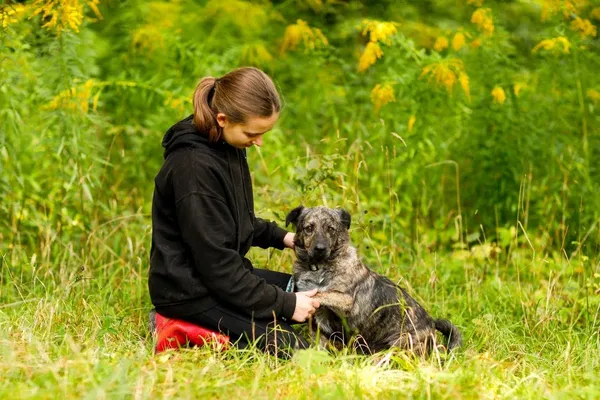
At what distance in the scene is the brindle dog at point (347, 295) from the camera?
4738 mm

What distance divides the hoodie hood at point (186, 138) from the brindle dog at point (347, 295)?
2.52 ft

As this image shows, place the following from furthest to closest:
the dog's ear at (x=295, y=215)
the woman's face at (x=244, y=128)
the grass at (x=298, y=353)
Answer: the dog's ear at (x=295, y=215) → the woman's face at (x=244, y=128) → the grass at (x=298, y=353)

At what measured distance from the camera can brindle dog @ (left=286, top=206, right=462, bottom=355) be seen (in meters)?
4.74

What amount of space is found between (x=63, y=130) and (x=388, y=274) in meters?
2.71

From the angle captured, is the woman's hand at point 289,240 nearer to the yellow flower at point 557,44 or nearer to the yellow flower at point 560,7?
the yellow flower at point 557,44

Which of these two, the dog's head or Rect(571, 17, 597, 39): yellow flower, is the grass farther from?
Rect(571, 17, 597, 39): yellow flower

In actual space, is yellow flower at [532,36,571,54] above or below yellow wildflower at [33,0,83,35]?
below

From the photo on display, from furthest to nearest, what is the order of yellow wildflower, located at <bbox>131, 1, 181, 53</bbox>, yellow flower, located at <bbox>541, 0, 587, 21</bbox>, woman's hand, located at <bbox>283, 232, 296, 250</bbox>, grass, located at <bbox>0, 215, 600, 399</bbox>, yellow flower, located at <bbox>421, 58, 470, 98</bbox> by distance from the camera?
yellow wildflower, located at <bbox>131, 1, 181, 53</bbox> < yellow flower, located at <bbox>541, 0, 587, 21</bbox> < yellow flower, located at <bbox>421, 58, 470, 98</bbox> < woman's hand, located at <bbox>283, 232, 296, 250</bbox> < grass, located at <bbox>0, 215, 600, 399</bbox>

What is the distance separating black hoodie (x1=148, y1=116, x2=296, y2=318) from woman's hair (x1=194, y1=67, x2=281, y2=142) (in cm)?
11

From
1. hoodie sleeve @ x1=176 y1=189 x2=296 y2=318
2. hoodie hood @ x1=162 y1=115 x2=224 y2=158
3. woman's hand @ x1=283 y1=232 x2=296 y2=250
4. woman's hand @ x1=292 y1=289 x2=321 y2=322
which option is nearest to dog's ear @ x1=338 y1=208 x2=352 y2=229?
woman's hand @ x1=283 y1=232 x2=296 y2=250

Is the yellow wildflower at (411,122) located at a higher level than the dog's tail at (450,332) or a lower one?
higher

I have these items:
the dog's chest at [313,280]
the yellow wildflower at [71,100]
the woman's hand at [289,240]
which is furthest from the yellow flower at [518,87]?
the yellow wildflower at [71,100]

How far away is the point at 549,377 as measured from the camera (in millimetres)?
4328

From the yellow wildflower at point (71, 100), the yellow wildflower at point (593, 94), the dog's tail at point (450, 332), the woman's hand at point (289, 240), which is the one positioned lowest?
the dog's tail at point (450, 332)
